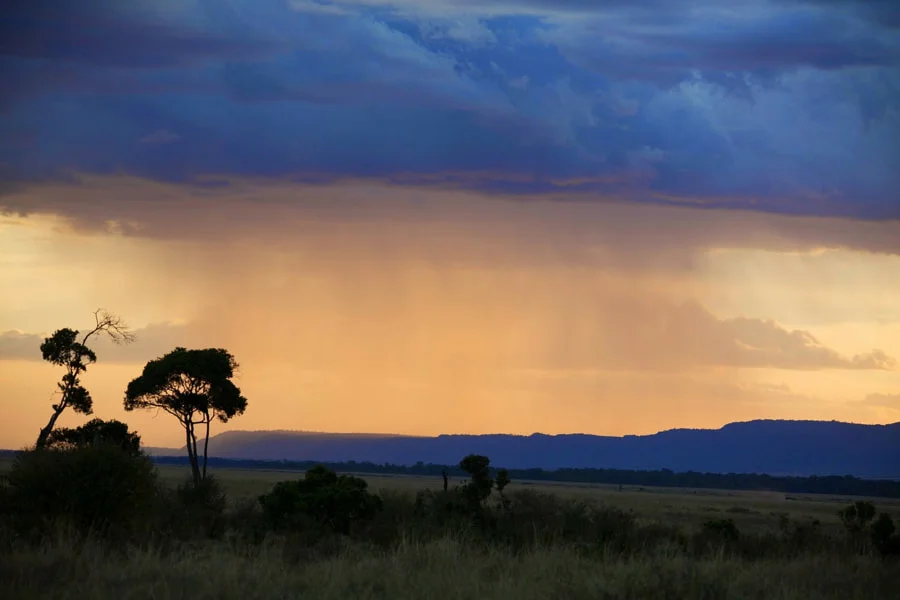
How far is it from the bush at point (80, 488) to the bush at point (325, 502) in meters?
5.26

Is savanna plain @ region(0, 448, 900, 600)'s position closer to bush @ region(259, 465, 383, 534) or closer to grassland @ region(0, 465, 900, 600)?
grassland @ region(0, 465, 900, 600)

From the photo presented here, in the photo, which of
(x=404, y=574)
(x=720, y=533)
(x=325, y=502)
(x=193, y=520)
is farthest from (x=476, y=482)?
(x=404, y=574)

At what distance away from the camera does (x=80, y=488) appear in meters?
21.2

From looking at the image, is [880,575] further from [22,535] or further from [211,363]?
[211,363]

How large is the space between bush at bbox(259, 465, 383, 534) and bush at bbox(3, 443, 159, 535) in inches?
207

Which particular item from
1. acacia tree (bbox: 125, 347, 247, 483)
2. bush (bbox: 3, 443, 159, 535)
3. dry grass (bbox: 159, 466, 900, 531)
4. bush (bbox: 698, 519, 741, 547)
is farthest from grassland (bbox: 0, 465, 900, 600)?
acacia tree (bbox: 125, 347, 247, 483)

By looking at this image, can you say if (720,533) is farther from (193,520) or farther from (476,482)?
(193,520)

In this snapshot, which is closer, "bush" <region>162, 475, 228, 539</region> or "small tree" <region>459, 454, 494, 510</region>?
"bush" <region>162, 475, 228, 539</region>

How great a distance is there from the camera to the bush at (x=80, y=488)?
20594mm

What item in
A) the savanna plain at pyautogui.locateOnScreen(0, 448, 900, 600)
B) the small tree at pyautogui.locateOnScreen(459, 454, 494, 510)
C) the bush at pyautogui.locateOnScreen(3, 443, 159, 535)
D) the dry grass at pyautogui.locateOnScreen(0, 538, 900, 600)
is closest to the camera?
the dry grass at pyautogui.locateOnScreen(0, 538, 900, 600)

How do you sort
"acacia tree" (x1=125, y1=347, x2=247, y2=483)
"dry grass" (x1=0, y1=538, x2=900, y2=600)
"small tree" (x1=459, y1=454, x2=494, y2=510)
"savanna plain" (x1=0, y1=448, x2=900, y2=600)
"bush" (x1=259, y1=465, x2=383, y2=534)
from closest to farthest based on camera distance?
"dry grass" (x1=0, y1=538, x2=900, y2=600), "savanna plain" (x1=0, y1=448, x2=900, y2=600), "bush" (x1=259, y1=465, x2=383, y2=534), "small tree" (x1=459, y1=454, x2=494, y2=510), "acacia tree" (x1=125, y1=347, x2=247, y2=483)

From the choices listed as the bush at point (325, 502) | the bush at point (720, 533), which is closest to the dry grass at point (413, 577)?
the bush at point (720, 533)

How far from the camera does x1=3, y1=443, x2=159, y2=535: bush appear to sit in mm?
20594

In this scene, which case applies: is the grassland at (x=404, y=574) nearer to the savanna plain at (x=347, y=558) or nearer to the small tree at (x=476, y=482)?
the savanna plain at (x=347, y=558)
